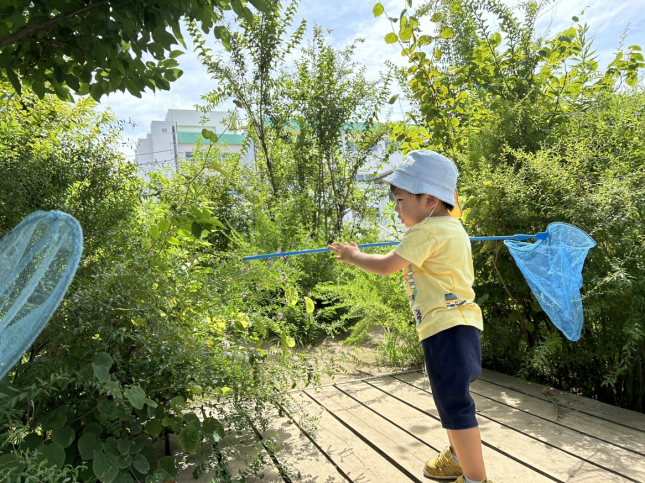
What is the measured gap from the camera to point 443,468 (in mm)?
1988

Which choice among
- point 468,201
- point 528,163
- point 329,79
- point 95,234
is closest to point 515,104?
point 528,163

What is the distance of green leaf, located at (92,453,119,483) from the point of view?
5.47ft

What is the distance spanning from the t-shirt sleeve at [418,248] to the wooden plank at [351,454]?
87 cm

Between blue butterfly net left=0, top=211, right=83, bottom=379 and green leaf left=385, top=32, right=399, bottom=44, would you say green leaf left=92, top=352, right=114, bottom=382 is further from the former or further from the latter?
green leaf left=385, top=32, right=399, bottom=44

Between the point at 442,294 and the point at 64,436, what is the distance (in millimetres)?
1473

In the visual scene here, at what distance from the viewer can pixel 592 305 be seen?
249 centimetres

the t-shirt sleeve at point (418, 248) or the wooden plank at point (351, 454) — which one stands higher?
the t-shirt sleeve at point (418, 248)

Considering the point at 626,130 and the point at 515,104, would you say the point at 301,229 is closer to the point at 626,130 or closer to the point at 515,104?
the point at 515,104

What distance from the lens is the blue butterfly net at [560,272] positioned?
2260 mm

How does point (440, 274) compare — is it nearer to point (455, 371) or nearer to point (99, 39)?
point (455, 371)

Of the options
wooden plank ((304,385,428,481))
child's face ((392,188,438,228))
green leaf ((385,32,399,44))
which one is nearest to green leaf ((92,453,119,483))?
wooden plank ((304,385,428,481))

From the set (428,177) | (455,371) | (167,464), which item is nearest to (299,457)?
→ (167,464)

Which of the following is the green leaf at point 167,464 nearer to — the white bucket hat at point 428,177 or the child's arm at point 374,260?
the child's arm at point 374,260

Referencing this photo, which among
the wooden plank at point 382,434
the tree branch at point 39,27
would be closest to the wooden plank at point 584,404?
the wooden plank at point 382,434
